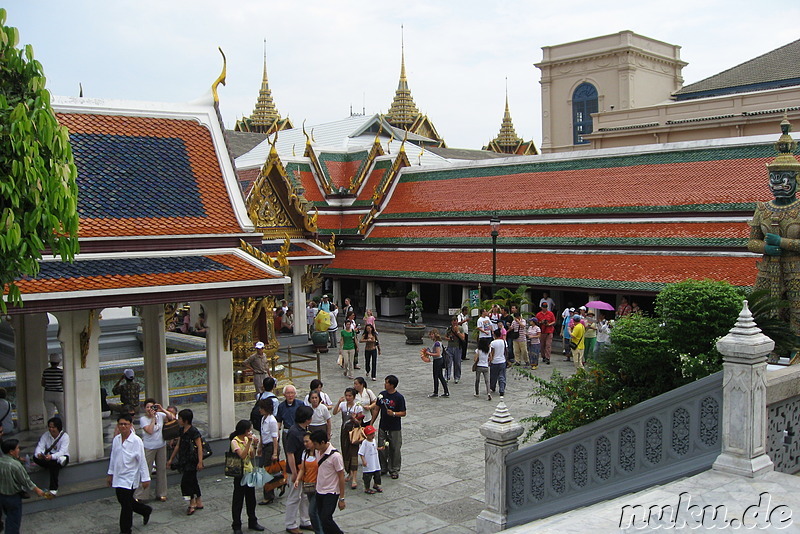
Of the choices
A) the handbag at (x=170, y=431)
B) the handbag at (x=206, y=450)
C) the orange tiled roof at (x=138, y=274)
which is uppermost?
the orange tiled roof at (x=138, y=274)

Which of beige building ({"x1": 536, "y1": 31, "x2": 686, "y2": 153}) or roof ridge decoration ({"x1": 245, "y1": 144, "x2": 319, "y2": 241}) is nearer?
roof ridge decoration ({"x1": 245, "y1": 144, "x2": 319, "y2": 241})

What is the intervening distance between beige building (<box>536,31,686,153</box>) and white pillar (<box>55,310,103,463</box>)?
4484 centimetres

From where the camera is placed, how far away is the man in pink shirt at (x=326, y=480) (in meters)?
9.22

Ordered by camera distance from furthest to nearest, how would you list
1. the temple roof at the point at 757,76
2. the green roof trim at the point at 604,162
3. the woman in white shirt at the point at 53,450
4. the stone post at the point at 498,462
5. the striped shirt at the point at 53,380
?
the temple roof at the point at 757,76, the green roof trim at the point at 604,162, the striped shirt at the point at 53,380, the woman in white shirt at the point at 53,450, the stone post at the point at 498,462

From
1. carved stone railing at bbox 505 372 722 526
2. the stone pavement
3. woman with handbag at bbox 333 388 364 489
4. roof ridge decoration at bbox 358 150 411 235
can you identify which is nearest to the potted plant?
roof ridge decoration at bbox 358 150 411 235

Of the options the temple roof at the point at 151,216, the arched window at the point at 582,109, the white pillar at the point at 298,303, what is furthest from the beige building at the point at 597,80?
the temple roof at the point at 151,216

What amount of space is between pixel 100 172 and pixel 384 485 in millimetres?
7593

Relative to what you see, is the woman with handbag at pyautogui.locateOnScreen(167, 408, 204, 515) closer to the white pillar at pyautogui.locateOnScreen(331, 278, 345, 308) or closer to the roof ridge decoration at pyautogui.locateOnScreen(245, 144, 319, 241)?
the roof ridge decoration at pyautogui.locateOnScreen(245, 144, 319, 241)

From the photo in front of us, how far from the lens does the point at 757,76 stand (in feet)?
146

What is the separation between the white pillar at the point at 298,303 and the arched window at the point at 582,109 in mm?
34411

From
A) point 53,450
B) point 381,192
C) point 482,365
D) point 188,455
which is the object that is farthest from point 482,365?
point 381,192

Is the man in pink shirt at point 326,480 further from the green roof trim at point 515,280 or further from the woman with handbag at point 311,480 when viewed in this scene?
the green roof trim at point 515,280

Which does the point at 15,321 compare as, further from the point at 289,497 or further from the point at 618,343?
the point at 618,343

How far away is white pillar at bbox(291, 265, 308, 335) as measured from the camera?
27.6m
